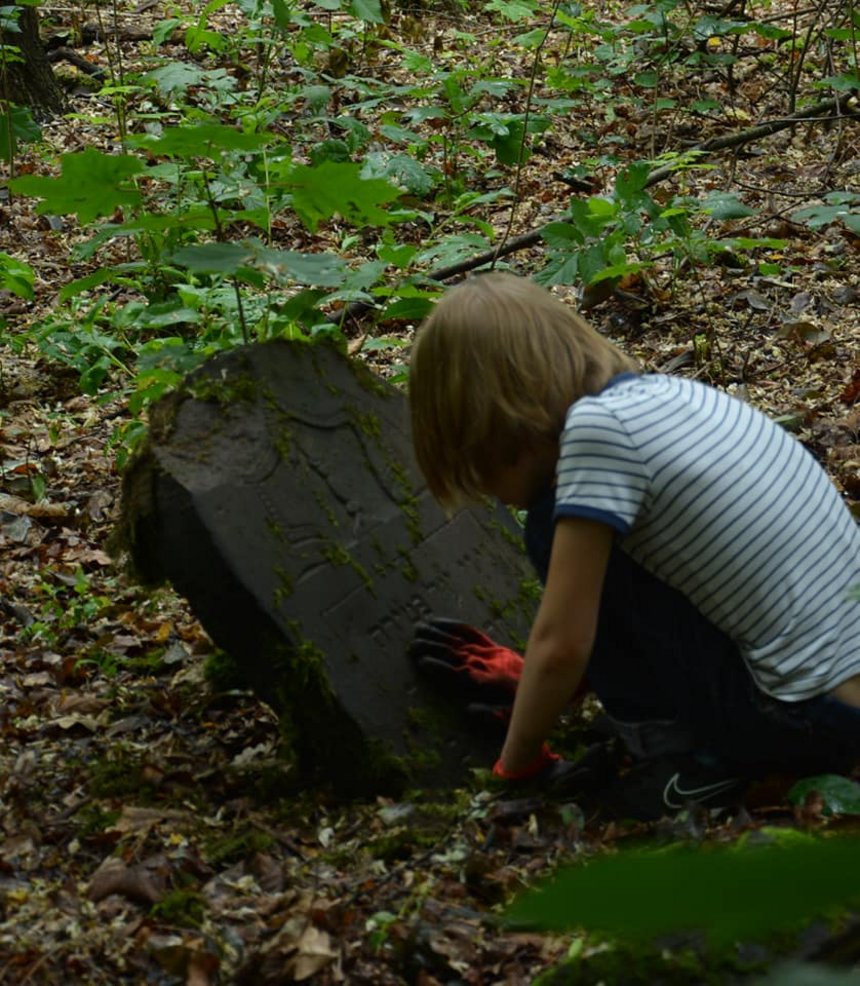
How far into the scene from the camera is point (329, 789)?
268cm

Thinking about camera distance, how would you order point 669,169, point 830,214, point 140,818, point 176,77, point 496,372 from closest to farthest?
point 496,372 → point 140,818 → point 830,214 → point 176,77 → point 669,169

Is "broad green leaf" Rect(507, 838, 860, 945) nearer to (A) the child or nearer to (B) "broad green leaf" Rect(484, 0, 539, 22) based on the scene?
(A) the child

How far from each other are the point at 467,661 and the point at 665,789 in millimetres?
530

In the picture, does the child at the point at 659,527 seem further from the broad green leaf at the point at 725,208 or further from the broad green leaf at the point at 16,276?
the broad green leaf at the point at 16,276

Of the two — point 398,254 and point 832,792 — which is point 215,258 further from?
point 832,792

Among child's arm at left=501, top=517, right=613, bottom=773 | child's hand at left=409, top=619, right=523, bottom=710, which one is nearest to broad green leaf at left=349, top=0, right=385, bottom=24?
child's hand at left=409, top=619, right=523, bottom=710

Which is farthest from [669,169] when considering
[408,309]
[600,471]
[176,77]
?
[600,471]

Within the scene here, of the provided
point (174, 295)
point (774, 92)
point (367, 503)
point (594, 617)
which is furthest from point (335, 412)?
point (774, 92)

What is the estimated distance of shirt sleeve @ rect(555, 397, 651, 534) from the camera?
2.20 metres

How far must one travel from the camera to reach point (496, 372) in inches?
91.4

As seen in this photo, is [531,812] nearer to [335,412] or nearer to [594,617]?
[594,617]

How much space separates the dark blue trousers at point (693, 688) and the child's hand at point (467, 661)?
280 millimetres

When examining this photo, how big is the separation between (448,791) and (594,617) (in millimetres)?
640

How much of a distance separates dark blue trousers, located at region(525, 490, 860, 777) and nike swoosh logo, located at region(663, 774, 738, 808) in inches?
1.8
